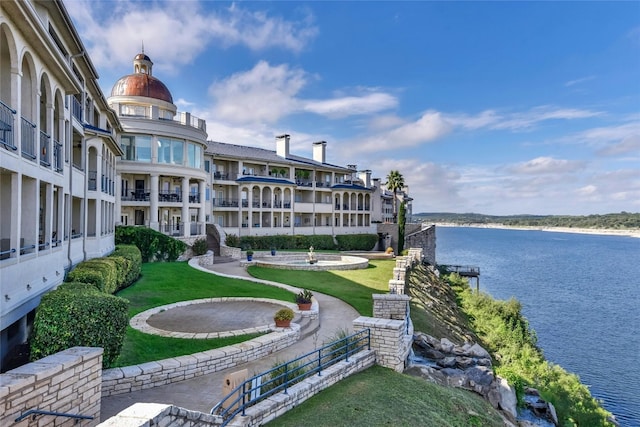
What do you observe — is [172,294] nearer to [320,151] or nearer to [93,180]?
[93,180]

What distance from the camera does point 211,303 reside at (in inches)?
703

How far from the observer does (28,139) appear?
9.89 metres

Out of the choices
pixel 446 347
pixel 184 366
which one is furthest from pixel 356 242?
pixel 184 366

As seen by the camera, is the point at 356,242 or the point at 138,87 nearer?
the point at 138,87

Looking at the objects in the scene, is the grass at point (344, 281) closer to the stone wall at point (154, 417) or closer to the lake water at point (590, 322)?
the stone wall at point (154, 417)

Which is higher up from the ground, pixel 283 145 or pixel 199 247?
pixel 283 145

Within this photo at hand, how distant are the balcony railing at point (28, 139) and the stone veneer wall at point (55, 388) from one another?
536 cm

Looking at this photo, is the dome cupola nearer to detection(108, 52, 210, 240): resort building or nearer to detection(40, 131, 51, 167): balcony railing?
detection(108, 52, 210, 240): resort building

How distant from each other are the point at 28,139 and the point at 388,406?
35.9 feet

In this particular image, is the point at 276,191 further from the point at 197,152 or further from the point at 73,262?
the point at 73,262

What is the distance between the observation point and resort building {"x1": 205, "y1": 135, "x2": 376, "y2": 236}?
46.7 meters

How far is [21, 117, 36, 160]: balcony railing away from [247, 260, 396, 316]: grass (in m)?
13.5

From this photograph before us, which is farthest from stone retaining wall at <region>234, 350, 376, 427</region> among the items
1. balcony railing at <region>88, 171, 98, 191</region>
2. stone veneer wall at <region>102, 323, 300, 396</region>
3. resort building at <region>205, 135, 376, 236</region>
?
resort building at <region>205, 135, 376, 236</region>

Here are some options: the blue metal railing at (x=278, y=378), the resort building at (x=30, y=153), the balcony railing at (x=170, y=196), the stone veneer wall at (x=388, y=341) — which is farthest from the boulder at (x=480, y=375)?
the balcony railing at (x=170, y=196)
